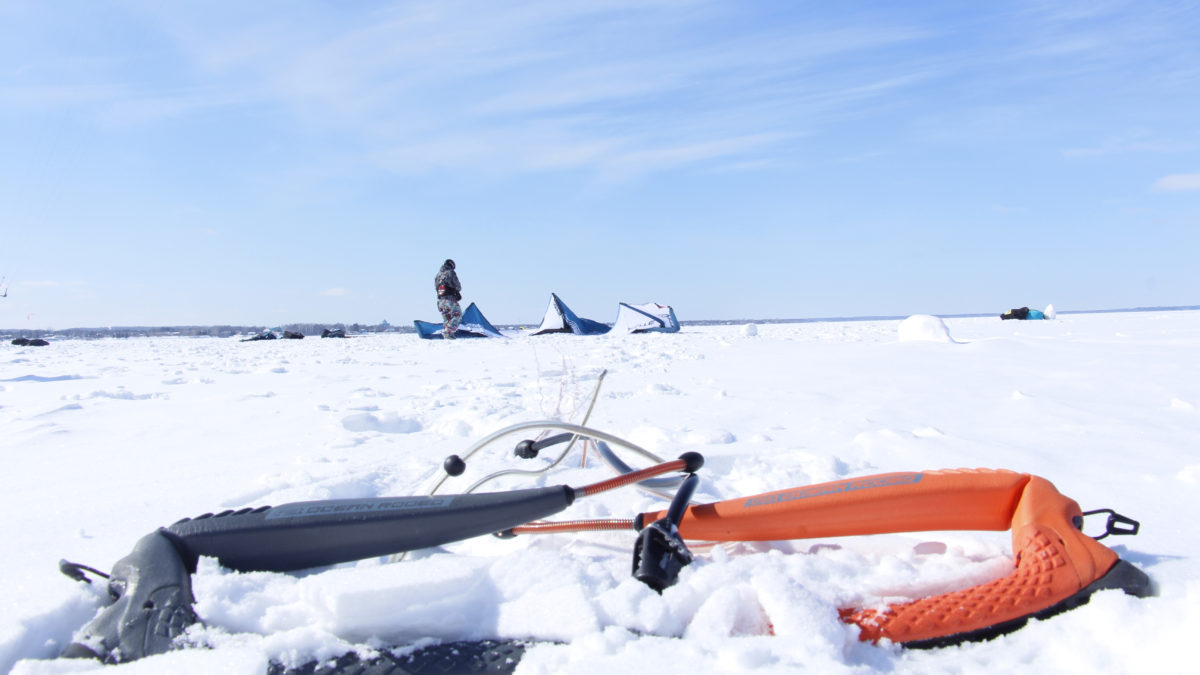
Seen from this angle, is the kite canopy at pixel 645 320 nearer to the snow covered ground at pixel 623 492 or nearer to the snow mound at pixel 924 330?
the snow mound at pixel 924 330

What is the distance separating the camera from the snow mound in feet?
29.4

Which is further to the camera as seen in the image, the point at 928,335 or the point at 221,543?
the point at 928,335

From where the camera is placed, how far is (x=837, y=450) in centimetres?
277

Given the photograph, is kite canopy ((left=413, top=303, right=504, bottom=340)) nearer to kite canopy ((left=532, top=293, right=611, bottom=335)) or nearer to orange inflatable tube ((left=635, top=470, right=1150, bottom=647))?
kite canopy ((left=532, top=293, right=611, bottom=335))

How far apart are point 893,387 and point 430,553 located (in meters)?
3.77

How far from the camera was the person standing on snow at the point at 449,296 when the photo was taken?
575 inches

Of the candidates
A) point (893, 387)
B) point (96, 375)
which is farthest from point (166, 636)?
point (96, 375)

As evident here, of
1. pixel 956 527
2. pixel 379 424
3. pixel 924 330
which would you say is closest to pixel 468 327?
pixel 924 330

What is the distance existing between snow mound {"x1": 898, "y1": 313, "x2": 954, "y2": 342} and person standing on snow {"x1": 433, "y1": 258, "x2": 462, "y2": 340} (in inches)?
372

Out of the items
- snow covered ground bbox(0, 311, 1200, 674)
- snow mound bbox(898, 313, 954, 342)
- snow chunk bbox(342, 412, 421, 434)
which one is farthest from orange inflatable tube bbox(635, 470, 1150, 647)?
snow mound bbox(898, 313, 954, 342)

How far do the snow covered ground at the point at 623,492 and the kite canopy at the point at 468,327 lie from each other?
379 inches

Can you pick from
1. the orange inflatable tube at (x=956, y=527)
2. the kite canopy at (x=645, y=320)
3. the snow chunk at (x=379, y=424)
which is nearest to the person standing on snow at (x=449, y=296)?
the kite canopy at (x=645, y=320)

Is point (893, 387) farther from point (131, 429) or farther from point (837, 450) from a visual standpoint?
point (131, 429)

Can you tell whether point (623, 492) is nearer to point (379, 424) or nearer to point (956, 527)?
point (956, 527)
